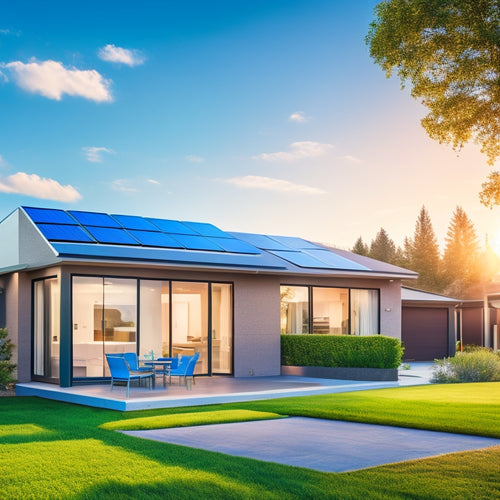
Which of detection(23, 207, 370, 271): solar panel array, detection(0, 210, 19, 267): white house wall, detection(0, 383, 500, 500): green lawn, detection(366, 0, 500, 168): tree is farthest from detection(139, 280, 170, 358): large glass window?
detection(366, 0, 500, 168): tree

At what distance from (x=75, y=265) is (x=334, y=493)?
11027mm

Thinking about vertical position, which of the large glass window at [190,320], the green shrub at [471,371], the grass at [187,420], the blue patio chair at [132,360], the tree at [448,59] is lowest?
the green shrub at [471,371]

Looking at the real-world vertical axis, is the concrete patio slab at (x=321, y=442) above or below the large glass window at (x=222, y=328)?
below

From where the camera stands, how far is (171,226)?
66.0 ft

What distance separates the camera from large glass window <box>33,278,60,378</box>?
1658 cm

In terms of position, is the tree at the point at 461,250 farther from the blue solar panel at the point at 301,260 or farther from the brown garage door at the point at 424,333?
the blue solar panel at the point at 301,260

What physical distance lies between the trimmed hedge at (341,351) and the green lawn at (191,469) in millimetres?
6047

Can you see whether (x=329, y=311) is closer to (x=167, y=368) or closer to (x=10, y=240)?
(x=167, y=368)

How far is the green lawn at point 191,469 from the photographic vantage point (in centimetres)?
622

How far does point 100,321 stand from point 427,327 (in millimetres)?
15963

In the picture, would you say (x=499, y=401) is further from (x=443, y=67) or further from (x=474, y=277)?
(x=474, y=277)

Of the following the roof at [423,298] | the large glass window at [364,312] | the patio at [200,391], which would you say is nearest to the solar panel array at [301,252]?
the large glass window at [364,312]

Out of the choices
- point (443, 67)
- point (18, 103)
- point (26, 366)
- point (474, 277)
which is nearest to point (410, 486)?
point (443, 67)

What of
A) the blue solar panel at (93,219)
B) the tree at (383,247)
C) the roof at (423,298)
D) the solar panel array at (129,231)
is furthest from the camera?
the tree at (383,247)
